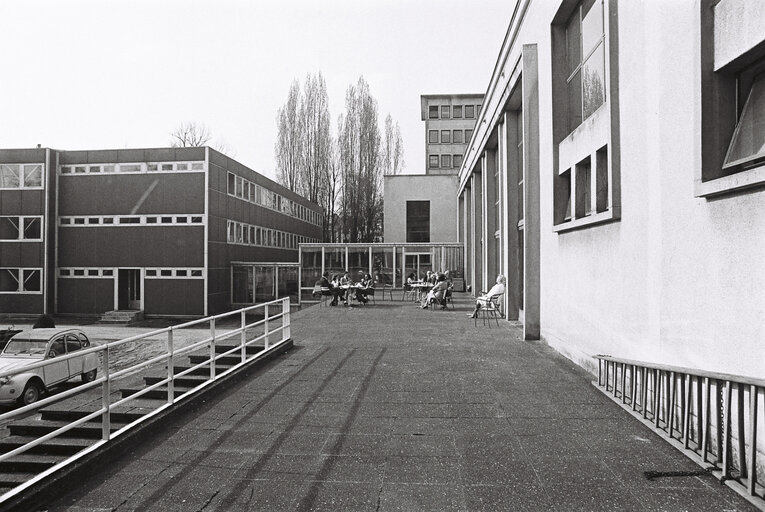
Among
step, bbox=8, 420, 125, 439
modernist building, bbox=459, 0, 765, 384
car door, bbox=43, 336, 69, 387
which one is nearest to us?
modernist building, bbox=459, 0, 765, 384

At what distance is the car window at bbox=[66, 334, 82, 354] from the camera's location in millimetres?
15023

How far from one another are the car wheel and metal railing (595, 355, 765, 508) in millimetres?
11316

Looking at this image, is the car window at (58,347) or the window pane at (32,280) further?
the window pane at (32,280)

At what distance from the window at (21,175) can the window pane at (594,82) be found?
2774cm

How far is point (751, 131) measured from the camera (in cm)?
445

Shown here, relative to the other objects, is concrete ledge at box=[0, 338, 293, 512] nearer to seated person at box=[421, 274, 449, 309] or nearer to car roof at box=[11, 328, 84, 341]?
car roof at box=[11, 328, 84, 341]

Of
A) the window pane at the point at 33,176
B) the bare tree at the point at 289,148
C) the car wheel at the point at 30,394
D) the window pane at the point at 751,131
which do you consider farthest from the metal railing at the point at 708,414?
the bare tree at the point at 289,148

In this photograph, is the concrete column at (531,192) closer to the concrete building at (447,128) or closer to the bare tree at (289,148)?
the bare tree at (289,148)

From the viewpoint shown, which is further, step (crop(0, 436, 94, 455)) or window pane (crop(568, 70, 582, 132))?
window pane (crop(568, 70, 582, 132))

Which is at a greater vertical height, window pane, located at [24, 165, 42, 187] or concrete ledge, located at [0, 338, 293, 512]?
window pane, located at [24, 165, 42, 187]

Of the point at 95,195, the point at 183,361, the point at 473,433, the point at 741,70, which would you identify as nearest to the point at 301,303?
the point at 95,195

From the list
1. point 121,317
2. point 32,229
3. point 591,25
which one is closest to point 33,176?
point 32,229

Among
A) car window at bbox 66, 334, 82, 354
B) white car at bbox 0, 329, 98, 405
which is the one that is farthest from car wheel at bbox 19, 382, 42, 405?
car window at bbox 66, 334, 82, 354

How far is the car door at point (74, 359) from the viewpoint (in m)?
13.8
